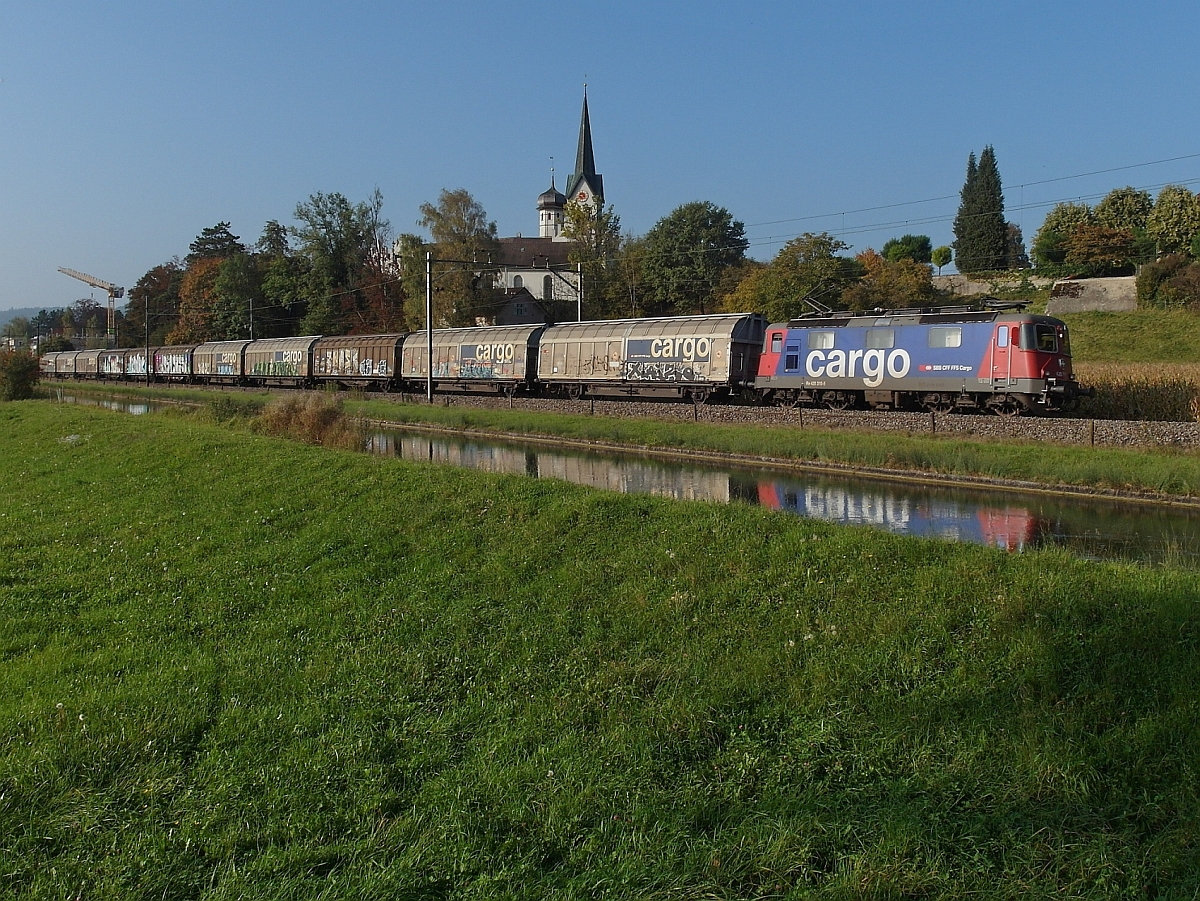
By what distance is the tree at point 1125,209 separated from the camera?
60094 millimetres

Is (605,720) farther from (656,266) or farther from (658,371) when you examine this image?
(656,266)

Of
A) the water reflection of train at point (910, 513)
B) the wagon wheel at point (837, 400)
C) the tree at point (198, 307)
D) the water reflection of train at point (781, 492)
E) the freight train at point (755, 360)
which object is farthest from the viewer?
the tree at point (198, 307)

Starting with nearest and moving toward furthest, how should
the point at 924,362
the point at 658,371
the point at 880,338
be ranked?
the point at 924,362 → the point at 880,338 → the point at 658,371

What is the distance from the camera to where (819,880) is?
14.1ft

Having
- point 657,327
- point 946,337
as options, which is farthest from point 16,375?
point 946,337

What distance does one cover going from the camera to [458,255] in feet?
232

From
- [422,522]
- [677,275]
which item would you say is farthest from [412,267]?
[422,522]

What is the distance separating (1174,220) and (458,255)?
164 ft

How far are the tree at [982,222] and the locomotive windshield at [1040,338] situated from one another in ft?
156

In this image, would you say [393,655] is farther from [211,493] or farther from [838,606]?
[211,493]

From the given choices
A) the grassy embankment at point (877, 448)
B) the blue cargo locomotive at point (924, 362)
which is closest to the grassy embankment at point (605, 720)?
the grassy embankment at point (877, 448)

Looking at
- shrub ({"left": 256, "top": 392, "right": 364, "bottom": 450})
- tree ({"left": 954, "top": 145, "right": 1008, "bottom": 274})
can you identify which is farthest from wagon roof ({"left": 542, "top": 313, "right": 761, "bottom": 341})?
tree ({"left": 954, "top": 145, "right": 1008, "bottom": 274})

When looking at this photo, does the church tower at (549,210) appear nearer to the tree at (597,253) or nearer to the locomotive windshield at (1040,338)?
the tree at (597,253)

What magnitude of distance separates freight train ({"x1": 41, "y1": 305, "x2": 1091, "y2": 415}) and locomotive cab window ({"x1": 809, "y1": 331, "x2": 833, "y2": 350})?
0.12 feet
